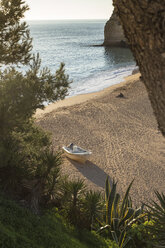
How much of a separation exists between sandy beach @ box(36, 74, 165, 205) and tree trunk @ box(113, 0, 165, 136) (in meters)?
7.32

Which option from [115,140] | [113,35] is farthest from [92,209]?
[113,35]

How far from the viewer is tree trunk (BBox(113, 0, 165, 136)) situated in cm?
175

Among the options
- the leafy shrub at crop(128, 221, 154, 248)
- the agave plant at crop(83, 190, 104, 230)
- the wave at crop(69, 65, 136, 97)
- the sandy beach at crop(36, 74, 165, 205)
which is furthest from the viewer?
the wave at crop(69, 65, 136, 97)

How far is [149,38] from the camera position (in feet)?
6.01

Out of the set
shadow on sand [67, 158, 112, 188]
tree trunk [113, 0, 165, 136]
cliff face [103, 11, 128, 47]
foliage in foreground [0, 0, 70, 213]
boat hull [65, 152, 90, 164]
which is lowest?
shadow on sand [67, 158, 112, 188]

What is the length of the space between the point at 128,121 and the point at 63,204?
9732 mm

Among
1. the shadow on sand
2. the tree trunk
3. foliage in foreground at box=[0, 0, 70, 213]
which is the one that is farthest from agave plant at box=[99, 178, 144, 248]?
the tree trunk

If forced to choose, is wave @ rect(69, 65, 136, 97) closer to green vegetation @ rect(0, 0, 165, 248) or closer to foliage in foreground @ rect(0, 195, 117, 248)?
green vegetation @ rect(0, 0, 165, 248)

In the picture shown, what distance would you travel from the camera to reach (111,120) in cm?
1590

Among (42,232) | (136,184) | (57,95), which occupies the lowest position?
(136,184)

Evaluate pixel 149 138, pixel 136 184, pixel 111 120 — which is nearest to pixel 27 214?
pixel 136 184

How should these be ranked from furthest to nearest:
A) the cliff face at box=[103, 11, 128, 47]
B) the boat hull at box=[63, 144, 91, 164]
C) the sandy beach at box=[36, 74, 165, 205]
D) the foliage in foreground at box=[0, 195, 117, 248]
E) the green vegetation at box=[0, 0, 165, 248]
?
the cliff face at box=[103, 11, 128, 47] < the boat hull at box=[63, 144, 91, 164] < the sandy beach at box=[36, 74, 165, 205] < the green vegetation at box=[0, 0, 165, 248] < the foliage in foreground at box=[0, 195, 117, 248]

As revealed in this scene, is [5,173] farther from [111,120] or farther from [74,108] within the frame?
[74,108]

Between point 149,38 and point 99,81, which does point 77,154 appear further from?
point 99,81
